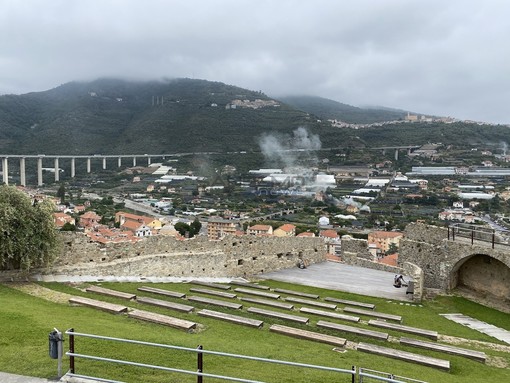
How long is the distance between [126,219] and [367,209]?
47.1m

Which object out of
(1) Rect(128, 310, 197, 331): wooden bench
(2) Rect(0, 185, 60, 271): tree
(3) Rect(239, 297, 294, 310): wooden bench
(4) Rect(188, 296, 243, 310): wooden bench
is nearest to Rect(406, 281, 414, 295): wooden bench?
(3) Rect(239, 297, 294, 310): wooden bench

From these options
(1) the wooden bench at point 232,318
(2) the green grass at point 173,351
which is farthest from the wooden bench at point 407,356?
(1) the wooden bench at point 232,318

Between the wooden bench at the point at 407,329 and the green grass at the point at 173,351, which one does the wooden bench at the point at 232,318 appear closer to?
the green grass at the point at 173,351

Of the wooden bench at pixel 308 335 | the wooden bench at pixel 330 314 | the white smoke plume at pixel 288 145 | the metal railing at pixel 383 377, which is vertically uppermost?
the white smoke plume at pixel 288 145

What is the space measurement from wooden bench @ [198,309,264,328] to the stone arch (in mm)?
11881

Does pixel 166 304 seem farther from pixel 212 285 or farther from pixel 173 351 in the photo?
pixel 212 285

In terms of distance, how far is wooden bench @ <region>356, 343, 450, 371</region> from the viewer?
9.31 meters

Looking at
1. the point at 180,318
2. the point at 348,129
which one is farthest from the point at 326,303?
the point at 348,129

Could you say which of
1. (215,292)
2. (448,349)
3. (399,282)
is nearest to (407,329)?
(448,349)

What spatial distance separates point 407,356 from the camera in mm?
9539

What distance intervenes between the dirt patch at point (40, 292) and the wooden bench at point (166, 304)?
2020 mm

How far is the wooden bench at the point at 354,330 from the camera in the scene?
11023 mm

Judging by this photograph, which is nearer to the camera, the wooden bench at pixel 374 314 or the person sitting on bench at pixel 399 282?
the wooden bench at pixel 374 314

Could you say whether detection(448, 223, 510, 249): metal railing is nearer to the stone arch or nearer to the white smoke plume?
the stone arch
